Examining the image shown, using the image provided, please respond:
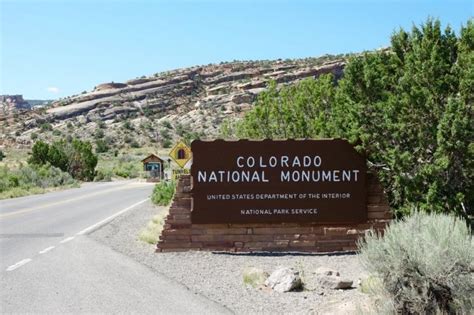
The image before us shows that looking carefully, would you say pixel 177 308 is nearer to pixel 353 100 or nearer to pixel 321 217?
pixel 321 217

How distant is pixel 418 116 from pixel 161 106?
349ft

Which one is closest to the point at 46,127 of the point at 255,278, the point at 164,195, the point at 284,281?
the point at 164,195

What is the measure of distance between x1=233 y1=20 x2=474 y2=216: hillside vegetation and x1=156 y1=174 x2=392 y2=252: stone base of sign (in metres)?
1.28

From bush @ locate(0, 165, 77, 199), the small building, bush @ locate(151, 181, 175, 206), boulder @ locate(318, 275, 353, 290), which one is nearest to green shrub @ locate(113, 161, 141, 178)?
the small building

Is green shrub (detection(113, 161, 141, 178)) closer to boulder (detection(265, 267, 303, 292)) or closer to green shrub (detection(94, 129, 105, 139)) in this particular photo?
green shrub (detection(94, 129, 105, 139))

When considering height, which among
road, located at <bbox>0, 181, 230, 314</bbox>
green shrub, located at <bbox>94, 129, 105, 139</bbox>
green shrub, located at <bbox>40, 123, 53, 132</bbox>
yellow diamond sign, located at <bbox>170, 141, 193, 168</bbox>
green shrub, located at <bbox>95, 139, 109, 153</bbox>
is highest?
green shrub, located at <bbox>40, 123, 53, 132</bbox>

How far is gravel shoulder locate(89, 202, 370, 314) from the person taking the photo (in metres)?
7.93

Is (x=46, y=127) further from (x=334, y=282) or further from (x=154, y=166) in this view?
(x=334, y=282)

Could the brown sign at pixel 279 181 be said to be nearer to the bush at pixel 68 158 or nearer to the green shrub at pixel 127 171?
the bush at pixel 68 158

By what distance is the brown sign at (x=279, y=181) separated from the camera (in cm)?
1229

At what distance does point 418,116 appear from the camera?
11.7 meters

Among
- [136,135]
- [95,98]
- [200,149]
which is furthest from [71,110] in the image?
[200,149]

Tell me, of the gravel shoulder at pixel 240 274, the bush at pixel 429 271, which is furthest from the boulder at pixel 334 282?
the bush at pixel 429 271

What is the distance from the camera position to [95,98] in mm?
124438
